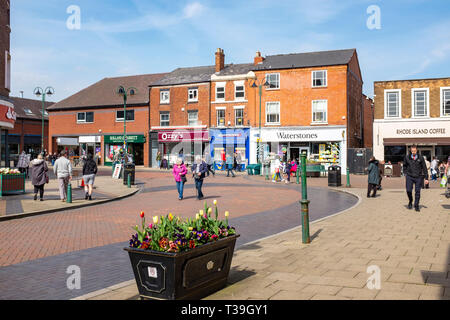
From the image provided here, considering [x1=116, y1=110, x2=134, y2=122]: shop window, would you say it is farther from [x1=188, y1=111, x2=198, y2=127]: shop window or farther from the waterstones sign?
the waterstones sign

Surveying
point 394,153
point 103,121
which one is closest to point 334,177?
point 394,153

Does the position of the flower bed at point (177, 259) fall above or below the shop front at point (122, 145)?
below

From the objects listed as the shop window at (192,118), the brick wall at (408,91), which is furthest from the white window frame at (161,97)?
the brick wall at (408,91)

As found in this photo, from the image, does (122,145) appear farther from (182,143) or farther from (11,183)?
(11,183)

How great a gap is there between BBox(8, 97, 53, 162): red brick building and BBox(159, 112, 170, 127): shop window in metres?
21.1

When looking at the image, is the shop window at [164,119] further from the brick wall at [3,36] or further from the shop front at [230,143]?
the brick wall at [3,36]

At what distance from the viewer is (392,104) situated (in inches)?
1384

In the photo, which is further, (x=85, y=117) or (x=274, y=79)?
(x=85, y=117)

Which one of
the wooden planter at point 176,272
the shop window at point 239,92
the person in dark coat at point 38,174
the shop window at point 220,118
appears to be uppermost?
the shop window at point 239,92

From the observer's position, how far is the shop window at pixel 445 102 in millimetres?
33656

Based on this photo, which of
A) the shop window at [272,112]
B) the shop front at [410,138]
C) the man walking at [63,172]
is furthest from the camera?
the shop window at [272,112]

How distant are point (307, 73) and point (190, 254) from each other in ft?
118

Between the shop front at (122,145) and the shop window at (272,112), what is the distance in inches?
567

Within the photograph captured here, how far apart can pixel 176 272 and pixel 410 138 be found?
113ft
